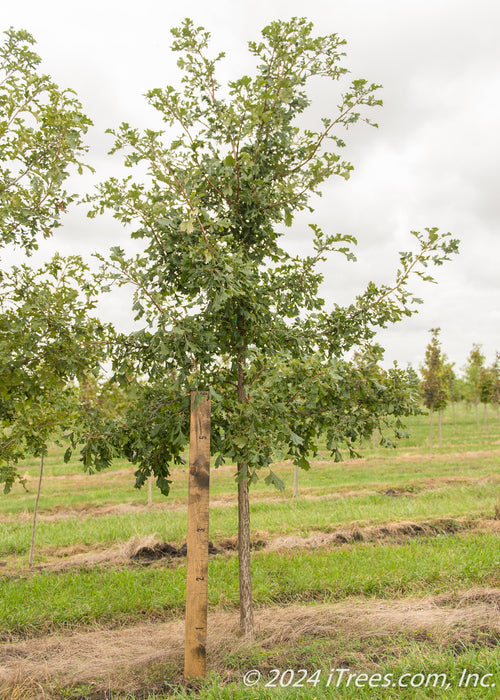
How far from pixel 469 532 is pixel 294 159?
700cm

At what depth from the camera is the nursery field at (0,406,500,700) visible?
3.83 meters

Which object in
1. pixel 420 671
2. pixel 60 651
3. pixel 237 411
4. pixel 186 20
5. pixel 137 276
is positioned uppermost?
pixel 186 20

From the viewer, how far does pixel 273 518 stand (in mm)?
10828

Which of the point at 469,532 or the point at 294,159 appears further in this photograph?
the point at 469,532

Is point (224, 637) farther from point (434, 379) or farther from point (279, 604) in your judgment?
point (434, 379)

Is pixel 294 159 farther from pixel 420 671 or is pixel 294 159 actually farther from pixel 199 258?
pixel 420 671

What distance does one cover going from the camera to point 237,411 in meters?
4.32

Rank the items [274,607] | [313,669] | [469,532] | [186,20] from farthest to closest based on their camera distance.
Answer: [469,532]
[274,607]
[186,20]
[313,669]

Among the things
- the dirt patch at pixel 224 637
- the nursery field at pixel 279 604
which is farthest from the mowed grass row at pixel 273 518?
the dirt patch at pixel 224 637

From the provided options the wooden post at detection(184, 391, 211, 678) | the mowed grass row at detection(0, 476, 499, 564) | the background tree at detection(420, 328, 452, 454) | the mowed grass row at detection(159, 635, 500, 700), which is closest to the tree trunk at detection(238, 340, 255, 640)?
the mowed grass row at detection(159, 635, 500, 700)

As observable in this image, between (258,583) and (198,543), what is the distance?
9.95 ft

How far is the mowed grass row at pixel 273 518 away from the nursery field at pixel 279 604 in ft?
0.18

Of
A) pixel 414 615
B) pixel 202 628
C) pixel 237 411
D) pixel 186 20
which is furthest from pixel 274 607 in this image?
pixel 186 20

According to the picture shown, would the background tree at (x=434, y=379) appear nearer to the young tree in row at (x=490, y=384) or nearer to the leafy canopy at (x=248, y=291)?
the young tree in row at (x=490, y=384)
